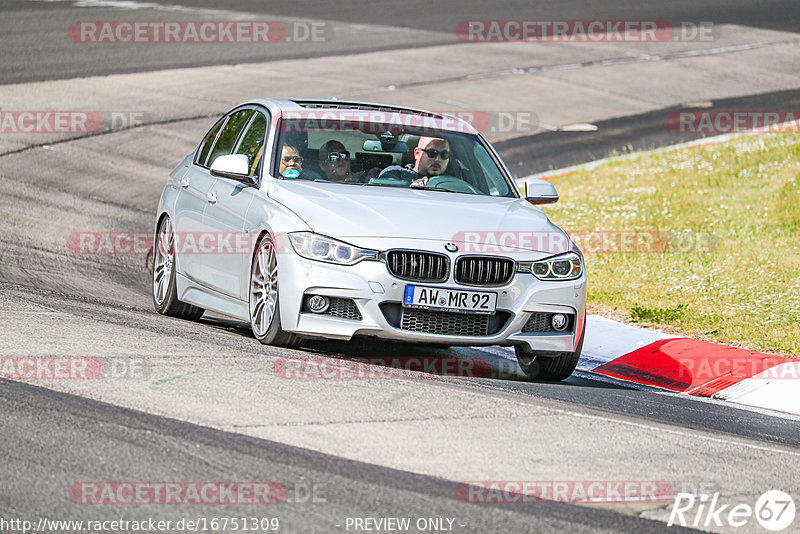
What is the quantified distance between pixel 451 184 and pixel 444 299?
1.60 m

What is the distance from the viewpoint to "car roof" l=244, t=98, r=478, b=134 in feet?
30.8

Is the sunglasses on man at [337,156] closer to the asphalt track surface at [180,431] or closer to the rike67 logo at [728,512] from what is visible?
the asphalt track surface at [180,431]

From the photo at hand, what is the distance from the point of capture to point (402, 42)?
92.3ft

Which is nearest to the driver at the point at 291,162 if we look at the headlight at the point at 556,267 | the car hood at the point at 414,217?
the car hood at the point at 414,217

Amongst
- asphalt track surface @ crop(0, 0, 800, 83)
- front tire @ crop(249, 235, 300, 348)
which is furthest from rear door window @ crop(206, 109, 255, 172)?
asphalt track surface @ crop(0, 0, 800, 83)

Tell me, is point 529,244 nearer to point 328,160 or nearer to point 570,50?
point 328,160

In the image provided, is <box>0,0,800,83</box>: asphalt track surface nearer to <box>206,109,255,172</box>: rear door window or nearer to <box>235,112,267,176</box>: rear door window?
<box>206,109,255,172</box>: rear door window

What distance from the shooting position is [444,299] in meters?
7.80

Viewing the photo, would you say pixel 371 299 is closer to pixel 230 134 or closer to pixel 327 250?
pixel 327 250

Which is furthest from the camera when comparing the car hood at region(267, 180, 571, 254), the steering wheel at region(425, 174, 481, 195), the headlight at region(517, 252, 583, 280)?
the steering wheel at region(425, 174, 481, 195)

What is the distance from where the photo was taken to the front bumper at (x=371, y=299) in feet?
25.4

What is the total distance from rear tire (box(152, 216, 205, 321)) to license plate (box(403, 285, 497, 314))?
8.87ft

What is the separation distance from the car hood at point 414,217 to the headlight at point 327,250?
0.16 ft

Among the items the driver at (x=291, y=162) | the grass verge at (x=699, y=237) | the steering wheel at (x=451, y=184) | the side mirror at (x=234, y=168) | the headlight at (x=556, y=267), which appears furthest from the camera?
the grass verge at (x=699, y=237)
